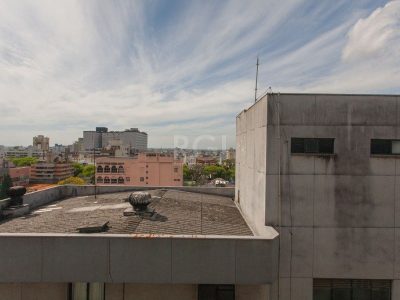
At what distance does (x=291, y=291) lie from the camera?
10.5 m

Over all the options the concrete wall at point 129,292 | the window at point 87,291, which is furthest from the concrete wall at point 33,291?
the window at point 87,291

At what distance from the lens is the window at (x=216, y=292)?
1034 cm

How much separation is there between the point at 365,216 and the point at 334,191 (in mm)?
1388

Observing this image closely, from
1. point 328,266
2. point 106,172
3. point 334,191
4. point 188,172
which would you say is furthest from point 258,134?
point 188,172

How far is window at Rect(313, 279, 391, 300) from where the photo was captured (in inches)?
417

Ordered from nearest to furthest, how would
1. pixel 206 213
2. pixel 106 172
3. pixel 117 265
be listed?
pixel 117 265 < pixel 206 213 < pixel 106 172

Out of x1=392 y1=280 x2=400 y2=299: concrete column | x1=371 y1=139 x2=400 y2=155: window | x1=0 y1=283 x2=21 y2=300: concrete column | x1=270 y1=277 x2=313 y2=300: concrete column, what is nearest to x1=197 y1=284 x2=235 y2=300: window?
x1=270 y1=277 x2=313 y2=300: concrete column

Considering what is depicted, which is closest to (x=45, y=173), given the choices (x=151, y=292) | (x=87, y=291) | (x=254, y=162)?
(x=87, y=291)

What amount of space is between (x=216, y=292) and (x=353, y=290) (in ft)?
16.3

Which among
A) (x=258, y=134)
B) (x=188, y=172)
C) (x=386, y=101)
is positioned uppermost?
(x=386, y=101)

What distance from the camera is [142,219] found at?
500 inches

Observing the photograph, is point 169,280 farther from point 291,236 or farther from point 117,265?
point 291,236

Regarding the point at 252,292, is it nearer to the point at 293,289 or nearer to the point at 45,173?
the point at 293,289

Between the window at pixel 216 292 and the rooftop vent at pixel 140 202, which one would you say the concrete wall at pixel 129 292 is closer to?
the window at pixel 216 292
